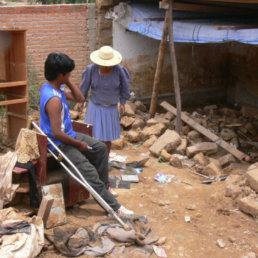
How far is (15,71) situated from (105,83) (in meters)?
1.75

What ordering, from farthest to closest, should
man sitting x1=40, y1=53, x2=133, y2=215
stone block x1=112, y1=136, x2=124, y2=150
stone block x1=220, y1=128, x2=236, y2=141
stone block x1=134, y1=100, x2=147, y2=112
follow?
stone block x1=134, y1=100, x2=147, y2=112 < stone block x1=220, y1=128, x2=236, y2=141 < stone block x1=112, y1=136, x2=124, y2=150 < man sitting x1=40, y1=53, x2=133, y2=215

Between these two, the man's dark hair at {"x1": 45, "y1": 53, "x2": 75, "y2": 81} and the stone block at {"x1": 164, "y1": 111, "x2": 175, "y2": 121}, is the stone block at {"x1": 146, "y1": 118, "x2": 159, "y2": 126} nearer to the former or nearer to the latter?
the stone block at {"x1": 164, "y1": 111, "x2": 175, "y2": 121}

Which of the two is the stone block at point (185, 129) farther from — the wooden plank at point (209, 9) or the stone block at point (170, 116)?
the wooden plank at point (209, 9)

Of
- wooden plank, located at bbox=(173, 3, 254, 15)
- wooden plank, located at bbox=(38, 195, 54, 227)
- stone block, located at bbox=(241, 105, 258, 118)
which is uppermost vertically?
wooden plank, located at bbox=(173, 3, 254, 15)

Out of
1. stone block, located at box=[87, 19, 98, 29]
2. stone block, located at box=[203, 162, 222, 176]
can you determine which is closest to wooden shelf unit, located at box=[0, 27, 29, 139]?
stone block, located at box=[203, 162, 222, 176]

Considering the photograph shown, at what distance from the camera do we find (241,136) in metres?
8.74

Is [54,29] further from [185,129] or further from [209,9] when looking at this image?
[185,129]

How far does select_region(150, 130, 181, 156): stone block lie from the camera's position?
6699 mm

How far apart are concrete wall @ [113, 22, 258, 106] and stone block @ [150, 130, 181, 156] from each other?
3.05m

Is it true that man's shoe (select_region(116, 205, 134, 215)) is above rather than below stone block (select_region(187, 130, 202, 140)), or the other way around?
above

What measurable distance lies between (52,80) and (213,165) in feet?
10.6

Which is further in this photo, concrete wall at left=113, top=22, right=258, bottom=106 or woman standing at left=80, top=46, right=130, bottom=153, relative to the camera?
concrete wall at left=113, top=22, right=258, bottom=106

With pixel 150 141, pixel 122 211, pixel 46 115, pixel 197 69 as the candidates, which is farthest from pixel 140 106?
pixel 46 115

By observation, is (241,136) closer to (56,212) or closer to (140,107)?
(140,107)
